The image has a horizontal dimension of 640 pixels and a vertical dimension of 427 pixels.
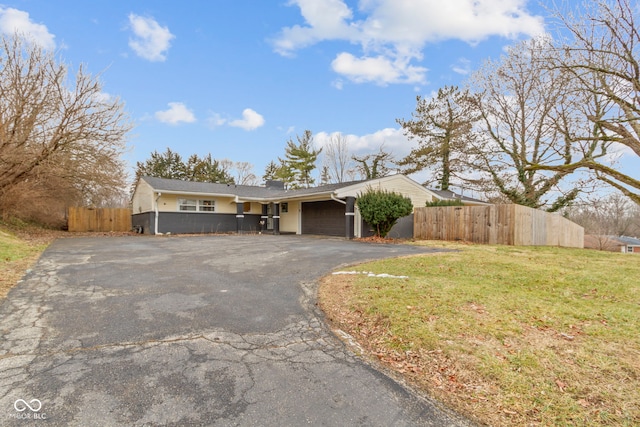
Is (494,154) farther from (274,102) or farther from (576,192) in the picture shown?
(274,102)

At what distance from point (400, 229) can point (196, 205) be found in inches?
493

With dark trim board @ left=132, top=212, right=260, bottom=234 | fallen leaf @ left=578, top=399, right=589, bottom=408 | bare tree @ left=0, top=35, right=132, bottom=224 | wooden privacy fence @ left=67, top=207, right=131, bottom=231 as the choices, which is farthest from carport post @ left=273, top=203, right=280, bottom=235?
fallen leaf @ left=578, top=399, right=589, bottom=408

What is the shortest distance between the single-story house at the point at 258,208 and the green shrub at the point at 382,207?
1.03 metres

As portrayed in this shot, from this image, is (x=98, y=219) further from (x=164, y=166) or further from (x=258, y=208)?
(x=164, y=166)

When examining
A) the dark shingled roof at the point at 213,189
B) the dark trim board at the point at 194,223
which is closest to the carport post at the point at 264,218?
the dark trim board at the point at 194,223

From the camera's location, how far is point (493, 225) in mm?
11984

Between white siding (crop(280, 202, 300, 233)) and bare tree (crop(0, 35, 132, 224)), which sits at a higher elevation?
bare tree (crop(0, 35, 132, 224))

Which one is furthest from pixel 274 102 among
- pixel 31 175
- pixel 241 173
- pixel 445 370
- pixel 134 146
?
pixel 241 173

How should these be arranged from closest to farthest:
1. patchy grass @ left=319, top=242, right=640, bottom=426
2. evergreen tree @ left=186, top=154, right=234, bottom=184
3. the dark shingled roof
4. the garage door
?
patchy grass @ left=319, top=242, right=640, bottom=426 < the garage door < the dark shingled roof < evergreen tree @ left=186, top=154, right=234, bottom=184

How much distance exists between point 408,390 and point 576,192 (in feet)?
67.0

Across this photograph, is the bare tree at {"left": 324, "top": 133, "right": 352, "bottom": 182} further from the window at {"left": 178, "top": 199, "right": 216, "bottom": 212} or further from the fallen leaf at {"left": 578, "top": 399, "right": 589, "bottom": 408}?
the fallen leaf at {"left": 578, "top": 399, "right": 589, "bottom": 408}

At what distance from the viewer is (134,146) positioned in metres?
15.2

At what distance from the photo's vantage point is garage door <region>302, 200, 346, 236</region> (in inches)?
634

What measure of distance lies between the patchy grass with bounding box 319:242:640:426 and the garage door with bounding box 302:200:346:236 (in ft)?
34.4
